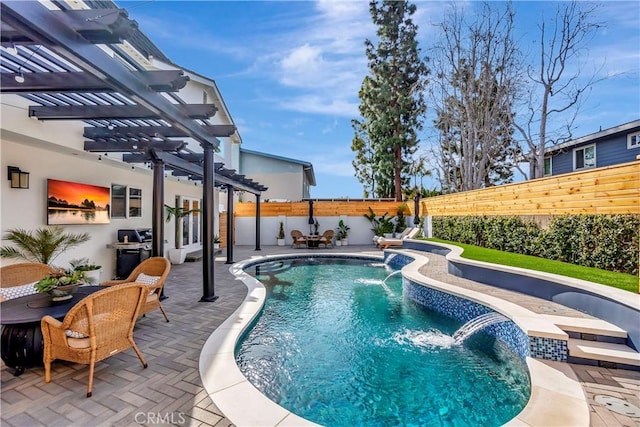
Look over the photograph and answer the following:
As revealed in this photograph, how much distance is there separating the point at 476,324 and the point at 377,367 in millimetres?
2303

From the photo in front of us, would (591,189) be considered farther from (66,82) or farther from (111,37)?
(66,82)

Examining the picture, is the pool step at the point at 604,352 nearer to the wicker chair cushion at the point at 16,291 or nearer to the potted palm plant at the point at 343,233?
the wicker chair cushion at the point at 16,291

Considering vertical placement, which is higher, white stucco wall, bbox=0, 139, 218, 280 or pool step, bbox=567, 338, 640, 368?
white stucco wall, bbox=0, 139, 218, 280

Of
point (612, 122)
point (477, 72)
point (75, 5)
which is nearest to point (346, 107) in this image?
point (477, 72)

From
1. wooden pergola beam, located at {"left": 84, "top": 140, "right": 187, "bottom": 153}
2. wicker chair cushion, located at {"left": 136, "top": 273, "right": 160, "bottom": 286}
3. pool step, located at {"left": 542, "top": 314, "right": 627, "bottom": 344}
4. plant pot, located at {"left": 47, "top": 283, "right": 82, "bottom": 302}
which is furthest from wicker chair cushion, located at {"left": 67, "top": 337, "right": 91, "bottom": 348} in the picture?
pool step, located at {"left": 542, "top": 314, "right": 627, "bottom": 344}

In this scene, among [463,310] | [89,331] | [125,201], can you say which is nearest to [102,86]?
[89,331]

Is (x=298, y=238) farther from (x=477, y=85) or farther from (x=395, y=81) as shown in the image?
(x=477, y=85)

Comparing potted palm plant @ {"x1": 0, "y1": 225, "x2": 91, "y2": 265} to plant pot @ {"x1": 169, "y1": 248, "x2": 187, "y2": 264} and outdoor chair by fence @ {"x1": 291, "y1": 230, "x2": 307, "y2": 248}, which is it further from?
outdoor chair by fence @ {"x1": 291, "y1": 230, "x2": 307, "y2": 248}

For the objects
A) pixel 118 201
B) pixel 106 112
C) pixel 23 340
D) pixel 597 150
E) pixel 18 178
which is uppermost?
pixel 597 150

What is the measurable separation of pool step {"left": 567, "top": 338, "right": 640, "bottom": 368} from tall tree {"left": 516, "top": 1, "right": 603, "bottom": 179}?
461 inches

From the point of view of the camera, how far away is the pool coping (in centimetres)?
253

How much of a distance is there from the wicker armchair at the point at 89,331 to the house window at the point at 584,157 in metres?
17.4

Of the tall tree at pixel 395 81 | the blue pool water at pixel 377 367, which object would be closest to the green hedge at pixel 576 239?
the blue pool water at pixel 377 367

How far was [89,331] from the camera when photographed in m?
3.14
